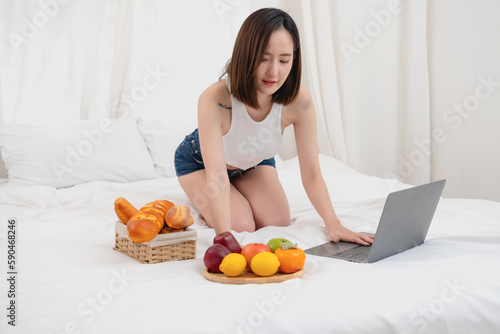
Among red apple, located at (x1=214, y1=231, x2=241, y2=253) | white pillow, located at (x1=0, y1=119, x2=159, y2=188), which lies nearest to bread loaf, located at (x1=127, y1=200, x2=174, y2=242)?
red apple, located at (x1=214, y1=231, x2=241, y2=253)

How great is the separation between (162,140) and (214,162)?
1.44 meters

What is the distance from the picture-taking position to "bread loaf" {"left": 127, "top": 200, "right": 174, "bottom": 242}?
1.36m

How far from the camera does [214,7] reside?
11.8 ft

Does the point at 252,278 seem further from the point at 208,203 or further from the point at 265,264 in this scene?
the point at 208,203

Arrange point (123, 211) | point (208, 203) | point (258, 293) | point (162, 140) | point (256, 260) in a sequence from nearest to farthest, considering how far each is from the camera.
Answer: point (258, 293), point (256, 260), point (123, 211), point (208, 203), point (162, 140)

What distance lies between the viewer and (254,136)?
1947 millimetres

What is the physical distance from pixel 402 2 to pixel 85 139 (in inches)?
91.2

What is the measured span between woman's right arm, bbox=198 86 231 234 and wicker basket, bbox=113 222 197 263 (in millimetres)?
201

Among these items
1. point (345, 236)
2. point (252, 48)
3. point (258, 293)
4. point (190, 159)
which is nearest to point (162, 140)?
point (190, 159)

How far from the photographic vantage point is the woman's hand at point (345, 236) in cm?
166

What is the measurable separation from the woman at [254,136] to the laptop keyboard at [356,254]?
2.7 inches

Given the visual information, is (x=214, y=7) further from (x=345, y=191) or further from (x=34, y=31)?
(x=345, y=191)

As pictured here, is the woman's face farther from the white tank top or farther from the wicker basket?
the wicker basket

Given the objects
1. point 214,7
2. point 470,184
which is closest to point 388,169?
point 470,184
